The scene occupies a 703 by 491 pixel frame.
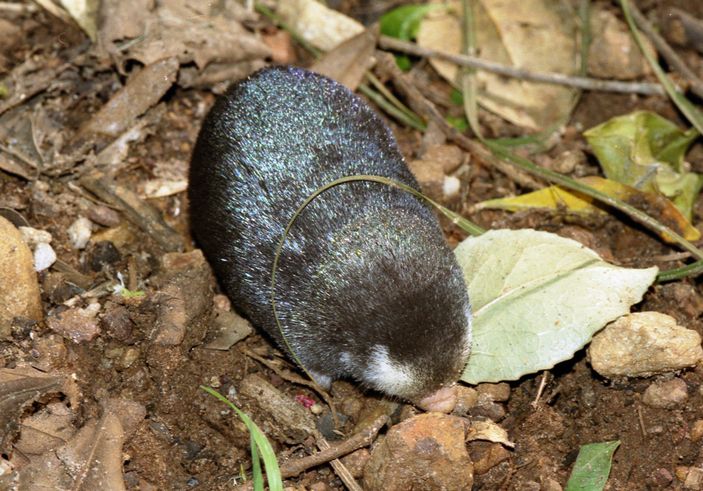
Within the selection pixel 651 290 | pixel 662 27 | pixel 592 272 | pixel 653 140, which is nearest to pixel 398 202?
pixel 592 272

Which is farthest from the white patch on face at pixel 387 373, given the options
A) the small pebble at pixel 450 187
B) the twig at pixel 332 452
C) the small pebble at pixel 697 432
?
the small pebble at pixel 450 187

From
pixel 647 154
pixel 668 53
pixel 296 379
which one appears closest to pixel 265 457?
pixel 296 379

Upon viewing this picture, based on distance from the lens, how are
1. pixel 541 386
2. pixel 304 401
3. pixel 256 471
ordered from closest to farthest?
pixel 256 471 < pixel 541 386 < pixel 304 401

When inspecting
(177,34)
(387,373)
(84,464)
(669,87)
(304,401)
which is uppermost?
(177,34)

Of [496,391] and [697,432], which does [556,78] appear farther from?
[697,432]

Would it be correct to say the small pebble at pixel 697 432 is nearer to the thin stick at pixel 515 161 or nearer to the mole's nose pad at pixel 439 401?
the thin stick at pixel 515 161

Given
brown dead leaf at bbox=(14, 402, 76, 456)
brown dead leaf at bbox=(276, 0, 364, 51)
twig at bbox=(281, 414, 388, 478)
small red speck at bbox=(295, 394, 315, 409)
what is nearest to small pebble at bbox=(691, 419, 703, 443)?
twig at bbox=(281, 414, 388, 478)

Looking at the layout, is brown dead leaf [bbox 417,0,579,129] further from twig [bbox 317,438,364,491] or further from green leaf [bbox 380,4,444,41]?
twig [bbox 317,438,364,491]
